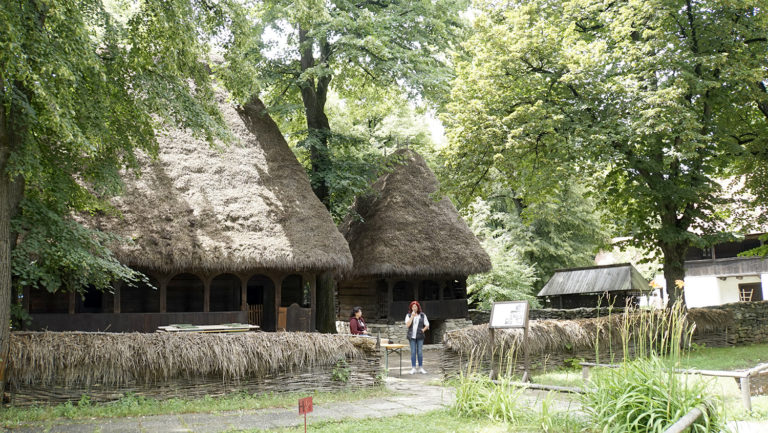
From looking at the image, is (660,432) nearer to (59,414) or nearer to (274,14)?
(59,414)

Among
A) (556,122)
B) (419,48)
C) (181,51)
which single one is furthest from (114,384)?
(419,48)

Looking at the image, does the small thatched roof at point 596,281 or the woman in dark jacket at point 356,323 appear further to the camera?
the small thatched roof at point 596,281

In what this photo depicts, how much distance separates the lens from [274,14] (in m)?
18.1

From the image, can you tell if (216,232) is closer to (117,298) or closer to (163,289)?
(163,289)

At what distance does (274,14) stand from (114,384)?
12.2 metres

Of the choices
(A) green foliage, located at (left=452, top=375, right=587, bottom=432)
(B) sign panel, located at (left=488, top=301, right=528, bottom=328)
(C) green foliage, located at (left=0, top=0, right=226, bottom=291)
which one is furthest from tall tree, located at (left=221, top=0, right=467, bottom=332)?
(A) green foliage, located at (left=452, top=375, right=587, bottom=432)

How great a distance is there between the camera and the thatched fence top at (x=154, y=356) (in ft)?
29.2

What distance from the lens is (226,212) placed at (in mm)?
15922

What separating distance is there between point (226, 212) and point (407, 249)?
7232 mm

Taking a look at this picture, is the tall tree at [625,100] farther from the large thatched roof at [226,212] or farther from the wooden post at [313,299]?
the wooden post at [313,299]

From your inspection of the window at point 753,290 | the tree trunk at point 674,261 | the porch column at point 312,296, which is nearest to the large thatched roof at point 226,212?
the porch column at point 312,296

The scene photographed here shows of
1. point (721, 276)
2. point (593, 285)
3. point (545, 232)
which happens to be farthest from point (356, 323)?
point (721, 276)

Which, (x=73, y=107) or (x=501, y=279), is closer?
(x=73, y=107)

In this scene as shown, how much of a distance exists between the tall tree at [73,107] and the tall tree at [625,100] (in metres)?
8.30
